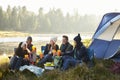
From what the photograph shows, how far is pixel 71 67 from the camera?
8586mm

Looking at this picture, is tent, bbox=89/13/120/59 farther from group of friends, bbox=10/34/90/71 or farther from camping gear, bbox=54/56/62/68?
camping gear, bbox=54/56/62/68

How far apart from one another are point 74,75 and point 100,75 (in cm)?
71

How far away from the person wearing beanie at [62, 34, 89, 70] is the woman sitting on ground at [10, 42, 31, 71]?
46.5 inches

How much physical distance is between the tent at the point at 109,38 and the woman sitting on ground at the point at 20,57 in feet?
8.67

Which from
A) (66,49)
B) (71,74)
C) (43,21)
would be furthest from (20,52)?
(43,21)

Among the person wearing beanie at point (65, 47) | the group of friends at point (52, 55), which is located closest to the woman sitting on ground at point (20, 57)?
the group of friends at point (52, 55)

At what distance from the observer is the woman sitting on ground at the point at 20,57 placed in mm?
9014

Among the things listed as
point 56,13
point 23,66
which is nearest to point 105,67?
point 23,66

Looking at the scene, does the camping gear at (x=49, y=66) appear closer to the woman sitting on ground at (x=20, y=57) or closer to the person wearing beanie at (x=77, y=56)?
the person wearing beanie at (x=77, y=56)

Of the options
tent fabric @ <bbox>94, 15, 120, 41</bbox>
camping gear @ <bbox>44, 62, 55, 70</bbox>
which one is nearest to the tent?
tent fabric @ <bbox>94, 15, 120, 41</bbox>

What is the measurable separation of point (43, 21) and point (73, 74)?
91.0 m

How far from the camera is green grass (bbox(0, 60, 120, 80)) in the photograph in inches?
299

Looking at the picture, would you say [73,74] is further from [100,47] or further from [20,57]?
[100,47]

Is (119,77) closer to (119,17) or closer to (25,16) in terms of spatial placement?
(119,17)
